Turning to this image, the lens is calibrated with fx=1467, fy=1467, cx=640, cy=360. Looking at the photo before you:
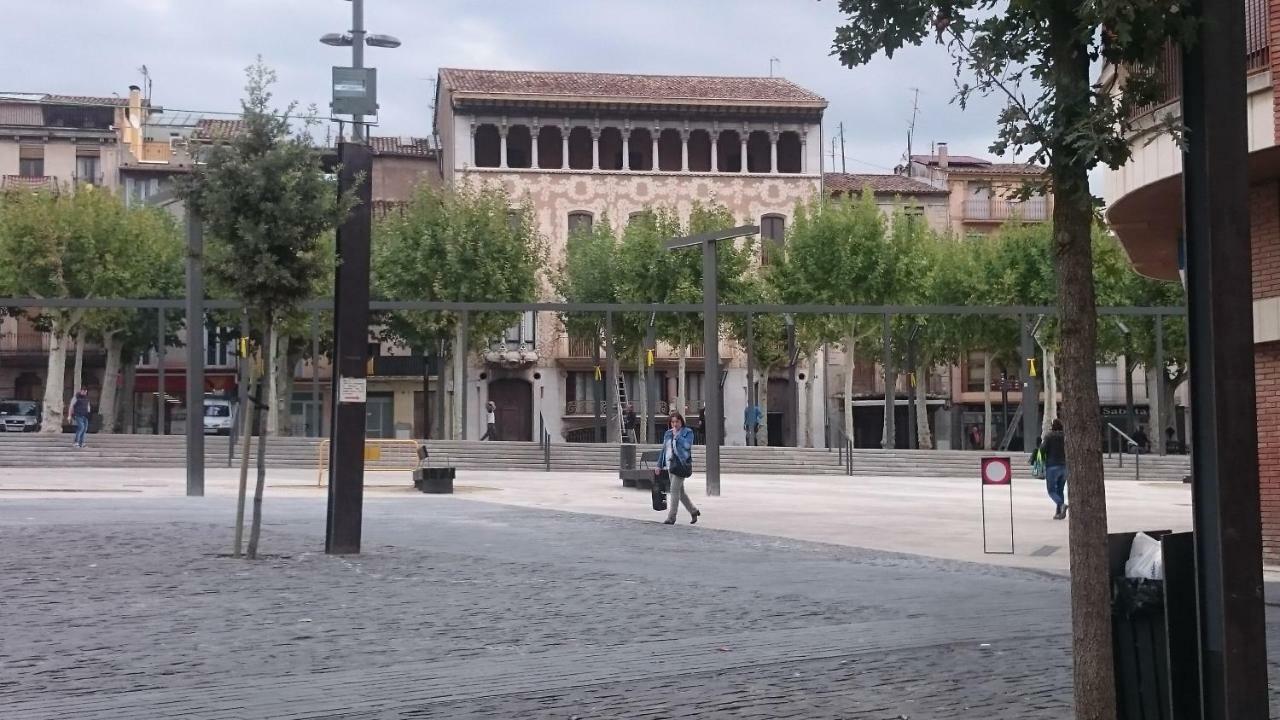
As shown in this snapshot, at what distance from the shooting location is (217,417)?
5272cm

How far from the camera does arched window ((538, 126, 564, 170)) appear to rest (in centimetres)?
5784

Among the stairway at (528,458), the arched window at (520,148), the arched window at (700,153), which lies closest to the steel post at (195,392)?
the stairway at (528,458)

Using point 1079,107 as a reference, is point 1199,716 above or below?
below

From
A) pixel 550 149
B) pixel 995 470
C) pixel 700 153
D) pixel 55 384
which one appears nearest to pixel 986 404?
pixel 700 153

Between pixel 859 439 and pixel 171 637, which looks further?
pixel 859 439

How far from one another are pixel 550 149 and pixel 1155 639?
53123 mm

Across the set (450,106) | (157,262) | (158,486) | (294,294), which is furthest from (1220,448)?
(450,106)

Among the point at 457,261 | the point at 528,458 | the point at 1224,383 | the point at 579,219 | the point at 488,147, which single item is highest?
the point at 488,147

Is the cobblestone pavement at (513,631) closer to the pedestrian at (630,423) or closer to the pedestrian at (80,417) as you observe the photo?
the pedestrian at (80,417)

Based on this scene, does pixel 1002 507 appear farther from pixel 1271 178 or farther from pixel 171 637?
pixel 171 637

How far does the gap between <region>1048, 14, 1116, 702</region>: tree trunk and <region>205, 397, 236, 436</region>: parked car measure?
4878 centimetres

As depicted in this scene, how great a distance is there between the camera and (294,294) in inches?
540

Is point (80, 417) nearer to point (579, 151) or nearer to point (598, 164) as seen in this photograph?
point (598, 164)

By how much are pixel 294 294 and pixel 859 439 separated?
49.2 m
